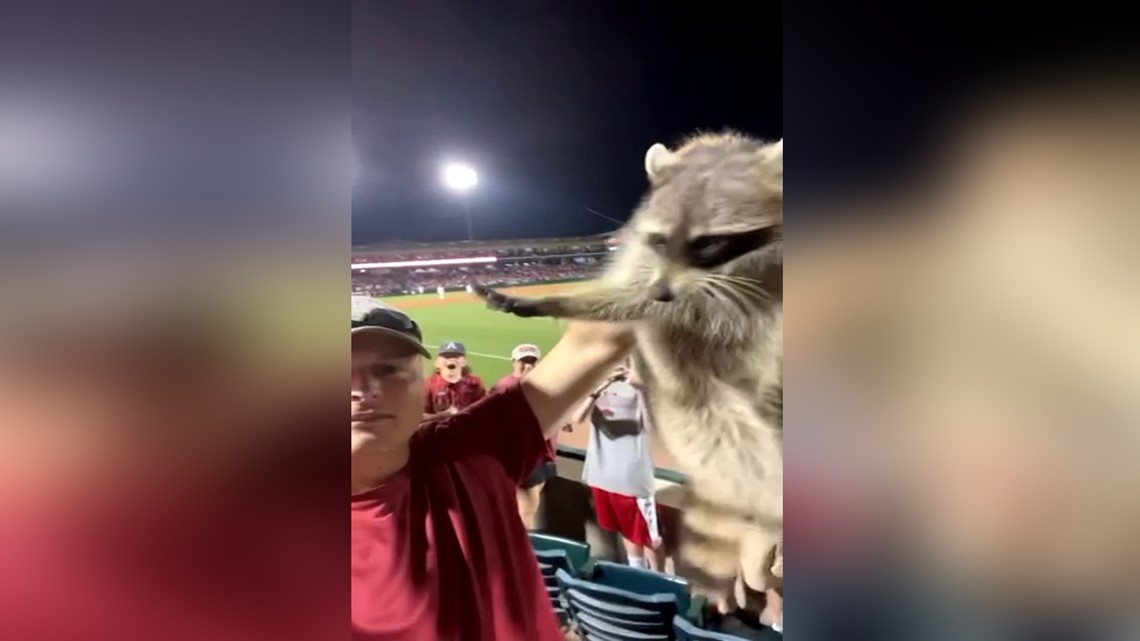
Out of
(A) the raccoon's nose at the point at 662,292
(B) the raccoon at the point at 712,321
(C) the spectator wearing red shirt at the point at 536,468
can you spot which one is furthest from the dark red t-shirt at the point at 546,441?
(A) the raccoon's nose at the point at 662,292

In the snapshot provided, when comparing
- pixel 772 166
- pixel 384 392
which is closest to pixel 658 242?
pixel 772 166

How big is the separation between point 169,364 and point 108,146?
29cm

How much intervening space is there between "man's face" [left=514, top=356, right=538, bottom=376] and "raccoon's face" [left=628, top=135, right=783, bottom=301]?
20cm

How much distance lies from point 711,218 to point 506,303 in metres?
0.33

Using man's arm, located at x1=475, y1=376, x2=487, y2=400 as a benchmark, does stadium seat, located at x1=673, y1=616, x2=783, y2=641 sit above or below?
below

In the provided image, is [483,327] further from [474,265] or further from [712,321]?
[712,321]

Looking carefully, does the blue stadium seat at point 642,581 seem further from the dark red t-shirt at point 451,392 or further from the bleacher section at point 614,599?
the dark red t-shirt at point 451,392

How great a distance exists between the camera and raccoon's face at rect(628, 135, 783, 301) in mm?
1222

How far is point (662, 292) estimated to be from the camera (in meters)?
1.22

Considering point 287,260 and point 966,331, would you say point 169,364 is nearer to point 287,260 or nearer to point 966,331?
point 287,260

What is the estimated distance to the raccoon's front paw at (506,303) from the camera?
117 cm

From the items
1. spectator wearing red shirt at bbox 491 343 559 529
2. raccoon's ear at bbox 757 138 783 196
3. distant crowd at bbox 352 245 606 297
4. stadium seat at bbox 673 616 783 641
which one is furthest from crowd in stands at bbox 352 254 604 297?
stadium seat at bbox 673 616 783 641

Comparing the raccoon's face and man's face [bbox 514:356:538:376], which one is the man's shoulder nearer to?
man's face [bbox 514:356:538:376]

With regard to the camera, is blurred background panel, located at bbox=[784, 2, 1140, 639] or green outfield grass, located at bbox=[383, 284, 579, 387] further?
blurred background panel, located at bbox=[784, 2, 1140, 639]
